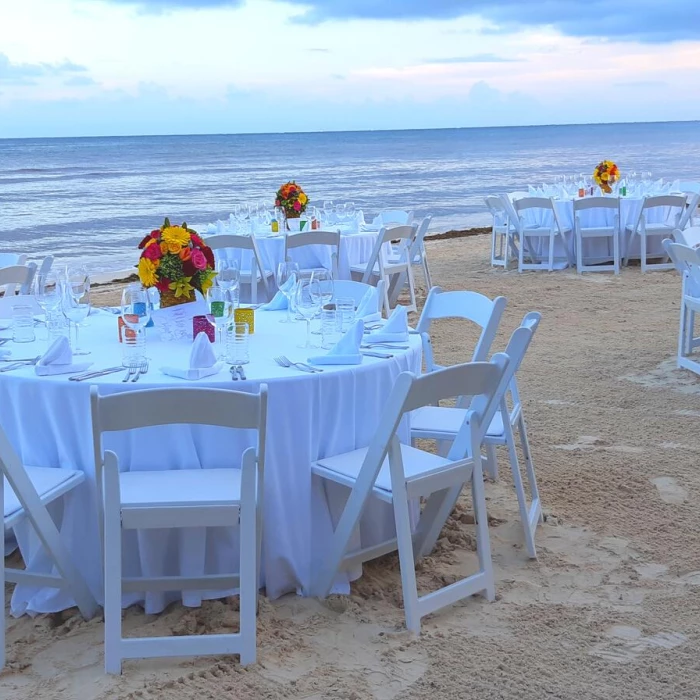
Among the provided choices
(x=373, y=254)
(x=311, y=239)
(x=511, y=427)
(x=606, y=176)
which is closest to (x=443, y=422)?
(x=511, y=427)

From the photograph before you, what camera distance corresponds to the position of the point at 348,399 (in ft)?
10.8

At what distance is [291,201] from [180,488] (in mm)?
6366

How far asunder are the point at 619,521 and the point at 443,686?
5.21 ft

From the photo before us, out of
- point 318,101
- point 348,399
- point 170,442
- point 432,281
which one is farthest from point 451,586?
point 318,101

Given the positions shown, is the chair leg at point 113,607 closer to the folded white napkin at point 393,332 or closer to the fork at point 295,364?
the fork at point 295,364

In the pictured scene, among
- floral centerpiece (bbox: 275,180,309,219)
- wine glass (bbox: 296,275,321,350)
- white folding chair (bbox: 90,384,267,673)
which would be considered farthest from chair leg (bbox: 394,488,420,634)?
floral centerpiece (bbox: 275,180,309,219)

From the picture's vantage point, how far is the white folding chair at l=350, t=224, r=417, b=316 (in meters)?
8.22

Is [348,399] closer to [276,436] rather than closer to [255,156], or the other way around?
[276,436]

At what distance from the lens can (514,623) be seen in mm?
3154

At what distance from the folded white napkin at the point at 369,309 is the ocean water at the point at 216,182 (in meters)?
10.2

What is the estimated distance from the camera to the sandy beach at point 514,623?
9.10 ft

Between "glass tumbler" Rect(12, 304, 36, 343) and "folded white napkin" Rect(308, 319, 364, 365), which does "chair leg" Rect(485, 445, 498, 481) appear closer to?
"folded white napkin" Rect(308, 319, 364, 365)

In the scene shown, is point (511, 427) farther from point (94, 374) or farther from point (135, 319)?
point (94, 374)

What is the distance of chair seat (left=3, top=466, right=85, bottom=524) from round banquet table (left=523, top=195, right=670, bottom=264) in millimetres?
8835
